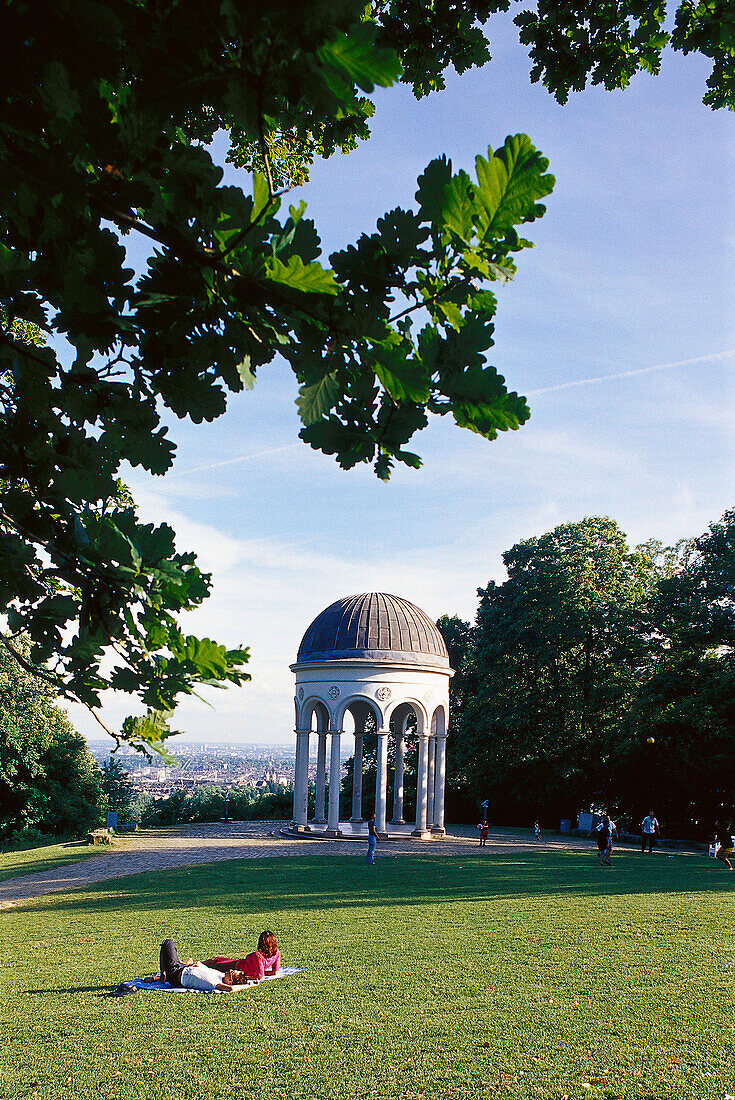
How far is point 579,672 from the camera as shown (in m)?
33.5

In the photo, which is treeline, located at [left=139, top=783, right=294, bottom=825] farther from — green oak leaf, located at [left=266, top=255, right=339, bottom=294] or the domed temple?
green oak leaf, located at [left=266, top=255, right=339, bottom=294]

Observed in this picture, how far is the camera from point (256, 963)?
9.75 metres

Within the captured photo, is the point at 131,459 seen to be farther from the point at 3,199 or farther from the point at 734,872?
the point at 734,872

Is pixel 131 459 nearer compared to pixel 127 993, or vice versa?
pixel 131 459

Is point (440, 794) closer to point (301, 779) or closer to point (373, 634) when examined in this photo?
point (301, 779)

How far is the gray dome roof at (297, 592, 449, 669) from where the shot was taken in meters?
29.1

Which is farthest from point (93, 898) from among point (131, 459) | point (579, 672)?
point (579, 672)

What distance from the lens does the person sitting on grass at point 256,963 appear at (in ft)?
32.0

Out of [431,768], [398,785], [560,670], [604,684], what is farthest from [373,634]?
[604,684]

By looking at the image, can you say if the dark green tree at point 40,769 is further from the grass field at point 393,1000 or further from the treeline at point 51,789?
the grass field at point 393,1000

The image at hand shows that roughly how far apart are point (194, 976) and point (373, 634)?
2030cm

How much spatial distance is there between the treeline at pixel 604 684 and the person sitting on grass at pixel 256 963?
66.2 feet

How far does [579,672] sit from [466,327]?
109ft

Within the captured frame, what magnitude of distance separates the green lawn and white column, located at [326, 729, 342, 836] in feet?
24.7
